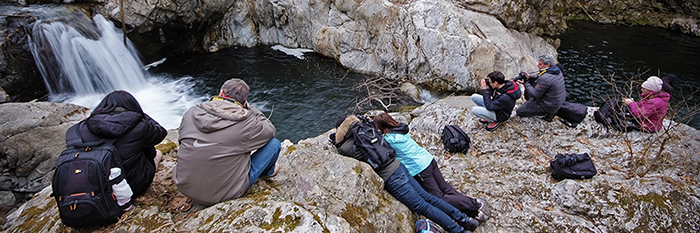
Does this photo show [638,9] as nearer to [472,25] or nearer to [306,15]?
[472,25]

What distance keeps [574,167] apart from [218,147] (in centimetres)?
637

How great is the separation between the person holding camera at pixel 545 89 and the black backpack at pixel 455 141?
6.22 ft

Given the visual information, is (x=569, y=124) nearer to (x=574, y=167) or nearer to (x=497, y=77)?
(x=574, y=167)

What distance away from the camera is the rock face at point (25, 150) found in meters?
7.36

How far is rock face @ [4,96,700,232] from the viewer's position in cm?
394

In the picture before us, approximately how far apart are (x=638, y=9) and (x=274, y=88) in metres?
31.0

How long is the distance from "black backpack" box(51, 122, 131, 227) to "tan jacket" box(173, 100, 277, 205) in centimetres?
73

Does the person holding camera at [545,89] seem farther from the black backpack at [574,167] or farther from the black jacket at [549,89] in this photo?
the black backpack at [574,167]

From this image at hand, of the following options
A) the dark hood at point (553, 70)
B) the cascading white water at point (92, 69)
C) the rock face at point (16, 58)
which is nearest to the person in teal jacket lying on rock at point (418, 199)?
the dark hood at point (553, 70)

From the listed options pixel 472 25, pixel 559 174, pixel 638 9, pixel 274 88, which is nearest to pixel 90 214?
pixel 559 174

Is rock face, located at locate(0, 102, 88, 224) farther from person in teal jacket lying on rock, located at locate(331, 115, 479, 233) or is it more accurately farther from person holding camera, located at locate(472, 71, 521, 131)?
person holding camera, located at locate(472, 71, 521, 131)

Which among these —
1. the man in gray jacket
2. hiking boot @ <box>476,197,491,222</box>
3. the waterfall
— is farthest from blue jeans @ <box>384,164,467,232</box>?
the waterfall

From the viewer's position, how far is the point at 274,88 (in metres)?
16.0

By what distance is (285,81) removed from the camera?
16656 mm
